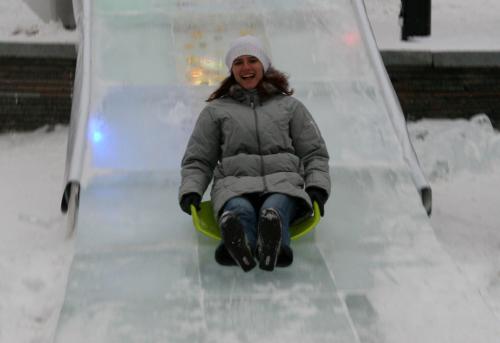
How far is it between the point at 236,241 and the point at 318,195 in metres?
0.52

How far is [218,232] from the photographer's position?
385cm

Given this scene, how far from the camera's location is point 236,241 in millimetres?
3514

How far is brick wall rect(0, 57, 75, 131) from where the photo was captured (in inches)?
253

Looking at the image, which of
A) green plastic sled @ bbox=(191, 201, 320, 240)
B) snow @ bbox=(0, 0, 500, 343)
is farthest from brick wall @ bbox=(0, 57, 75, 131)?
green plastic sled @ bbox=(191, 201, 320, 240)

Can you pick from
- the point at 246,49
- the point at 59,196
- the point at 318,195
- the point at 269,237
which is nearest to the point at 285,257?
the point at 269,237

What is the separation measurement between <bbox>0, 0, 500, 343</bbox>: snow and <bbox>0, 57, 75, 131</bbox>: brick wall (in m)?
0.10

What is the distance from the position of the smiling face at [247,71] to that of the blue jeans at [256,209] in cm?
62

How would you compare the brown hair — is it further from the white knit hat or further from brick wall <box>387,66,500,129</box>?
brick wall <box>387,66,500,129</box>

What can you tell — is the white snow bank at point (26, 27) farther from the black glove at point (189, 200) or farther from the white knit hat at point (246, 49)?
the black glove at point (189, 200)

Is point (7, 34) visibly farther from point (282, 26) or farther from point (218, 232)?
point (218, 232)

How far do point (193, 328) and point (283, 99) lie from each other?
4.31ft

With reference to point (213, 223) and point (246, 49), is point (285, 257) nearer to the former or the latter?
point (213, 223)

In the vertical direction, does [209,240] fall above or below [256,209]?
below

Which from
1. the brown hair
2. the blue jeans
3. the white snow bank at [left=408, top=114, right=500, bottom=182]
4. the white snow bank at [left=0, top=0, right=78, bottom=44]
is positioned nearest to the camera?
the blue jeans
